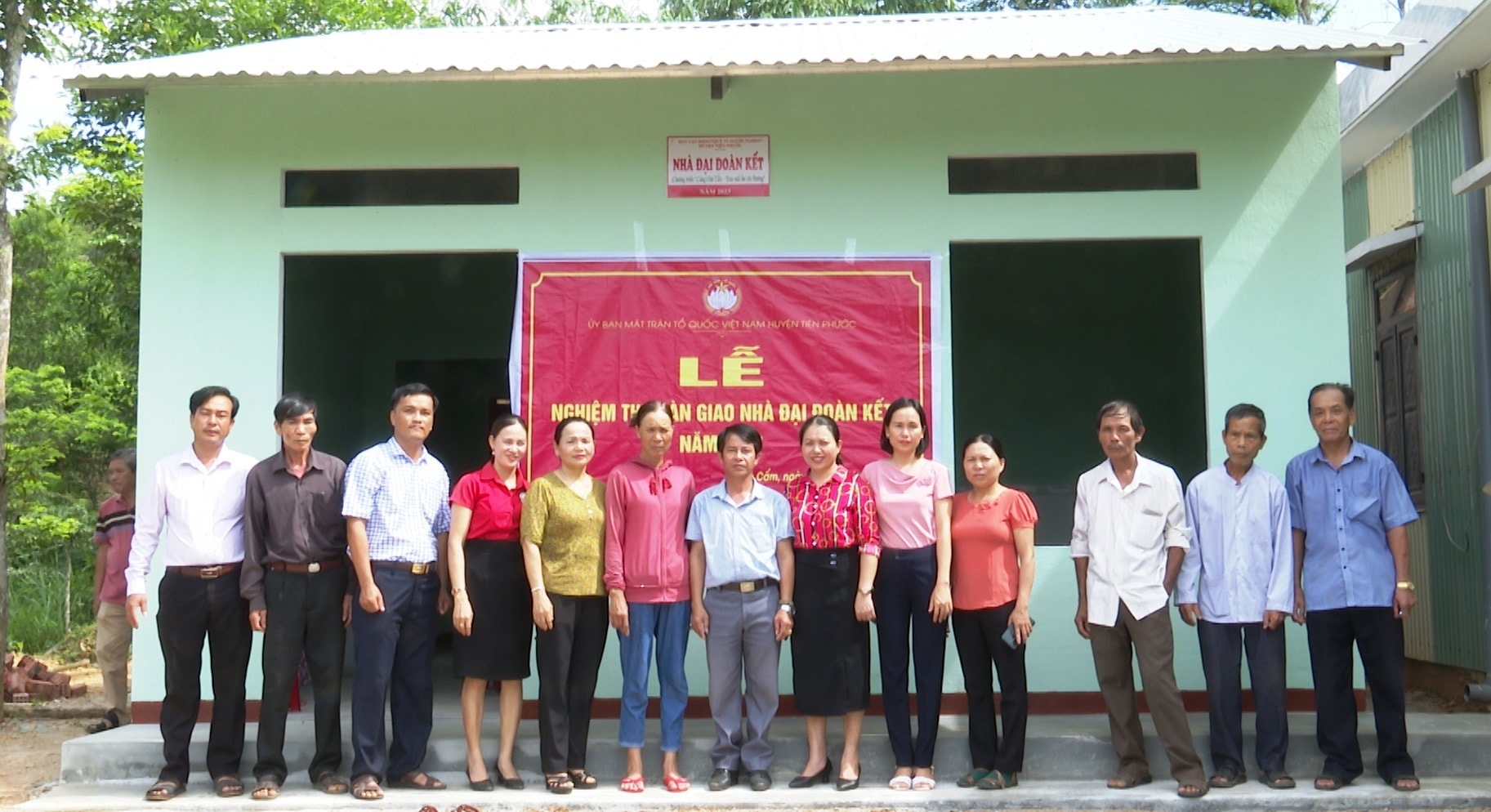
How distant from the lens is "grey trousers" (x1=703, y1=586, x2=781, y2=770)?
540 cm

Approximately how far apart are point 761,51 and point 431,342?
3.98 metres

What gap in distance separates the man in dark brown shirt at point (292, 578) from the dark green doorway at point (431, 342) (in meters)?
3.04

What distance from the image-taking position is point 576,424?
5441 millimetres

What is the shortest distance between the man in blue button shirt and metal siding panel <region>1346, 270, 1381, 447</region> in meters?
4.44

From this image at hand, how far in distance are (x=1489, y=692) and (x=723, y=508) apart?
181 inches

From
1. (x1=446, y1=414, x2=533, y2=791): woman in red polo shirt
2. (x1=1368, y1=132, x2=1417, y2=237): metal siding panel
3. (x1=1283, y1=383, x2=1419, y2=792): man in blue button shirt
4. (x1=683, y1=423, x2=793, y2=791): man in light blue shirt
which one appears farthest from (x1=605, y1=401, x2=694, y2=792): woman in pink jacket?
(x1=1368, y1=132, x2=1417, y2=237): metal siding panel

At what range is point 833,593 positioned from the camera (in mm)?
5395

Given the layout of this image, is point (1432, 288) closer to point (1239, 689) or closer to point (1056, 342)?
point (1056, 342)

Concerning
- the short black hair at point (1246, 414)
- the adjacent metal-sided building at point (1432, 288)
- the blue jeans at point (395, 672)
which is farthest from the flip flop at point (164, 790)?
the adjacent metal-sided building at point (1432, 288)

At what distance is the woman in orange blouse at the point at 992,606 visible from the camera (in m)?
5.34

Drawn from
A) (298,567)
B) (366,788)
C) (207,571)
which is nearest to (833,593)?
(366,788)

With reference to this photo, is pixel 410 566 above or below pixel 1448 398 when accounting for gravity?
below

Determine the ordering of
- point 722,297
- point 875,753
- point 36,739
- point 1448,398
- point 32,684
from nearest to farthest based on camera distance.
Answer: point 875,753, point 722,297, point 36,739, point 1448,398, point 32,684

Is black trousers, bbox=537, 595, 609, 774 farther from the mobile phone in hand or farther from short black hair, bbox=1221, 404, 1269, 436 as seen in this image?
short black hair, bbox=1221, 404, 1269, 436
